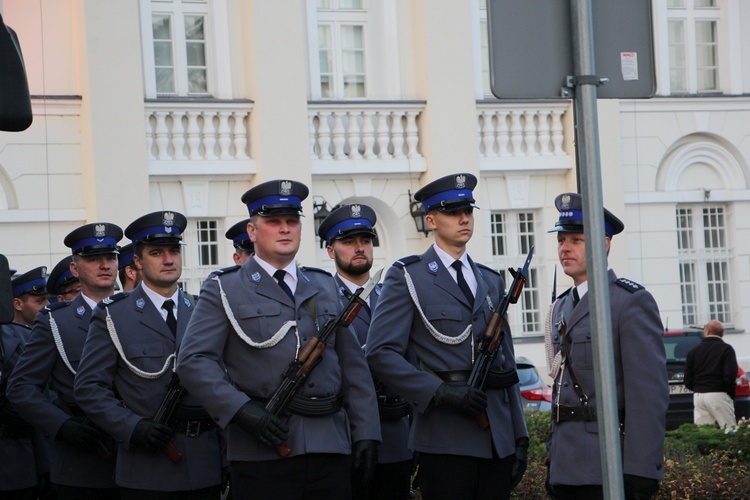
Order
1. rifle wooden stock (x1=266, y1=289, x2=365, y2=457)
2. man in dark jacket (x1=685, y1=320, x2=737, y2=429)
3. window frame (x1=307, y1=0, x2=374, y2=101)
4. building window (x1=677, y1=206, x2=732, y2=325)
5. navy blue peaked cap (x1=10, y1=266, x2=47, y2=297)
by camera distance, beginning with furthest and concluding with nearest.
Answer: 1. building window (x1=677, y1=206, x2=732, y2=325)
2. window frame (x1=307, y1=0, x2=374, y2=101)
3. man in dark jacket (x1=685, y1=320, x2=737, y2=429)
4. navy blue peaked cap (x1=10, y1=266, x2=47, y2=297)
5. rifle wooden stock (x1=266, y1=289, x2=365, y2=457)

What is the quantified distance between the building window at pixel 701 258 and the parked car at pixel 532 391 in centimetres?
765

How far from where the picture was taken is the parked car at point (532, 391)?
15367 mm

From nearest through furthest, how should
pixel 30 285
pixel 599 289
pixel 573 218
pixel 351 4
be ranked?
pixel 599 289, pixel 573 218, pixel 30 285, pixel 351 4

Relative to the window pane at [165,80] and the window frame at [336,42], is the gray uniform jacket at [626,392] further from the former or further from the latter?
the window frame at [336,42]

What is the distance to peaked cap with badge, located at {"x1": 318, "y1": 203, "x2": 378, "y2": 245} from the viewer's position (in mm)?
9188

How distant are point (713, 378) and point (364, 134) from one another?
6796mm

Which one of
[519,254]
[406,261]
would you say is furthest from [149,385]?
[519,254]

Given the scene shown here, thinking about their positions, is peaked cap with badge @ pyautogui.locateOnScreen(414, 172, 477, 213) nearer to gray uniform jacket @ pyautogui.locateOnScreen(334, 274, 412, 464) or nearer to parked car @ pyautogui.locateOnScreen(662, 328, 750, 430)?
gray uniform jacket @ pyautogui.locateOnScreen(334, 274, 412, 464)

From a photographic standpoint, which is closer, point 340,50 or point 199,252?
point 199,252

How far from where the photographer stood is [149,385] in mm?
7375

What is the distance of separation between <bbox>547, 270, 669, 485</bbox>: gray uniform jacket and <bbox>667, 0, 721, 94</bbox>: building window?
16.7 m

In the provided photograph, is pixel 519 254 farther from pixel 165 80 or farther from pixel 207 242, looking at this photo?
pixel 165 80

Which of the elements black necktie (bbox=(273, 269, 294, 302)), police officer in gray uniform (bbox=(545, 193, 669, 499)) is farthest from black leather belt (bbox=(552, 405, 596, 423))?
black necktie (bbox=(273, 269, 294, 302))

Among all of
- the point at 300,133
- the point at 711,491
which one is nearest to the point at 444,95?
the point at 300,133
